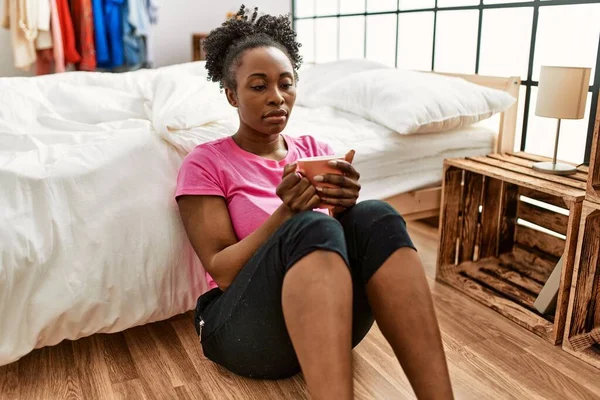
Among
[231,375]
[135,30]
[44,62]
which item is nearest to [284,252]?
[231,375]

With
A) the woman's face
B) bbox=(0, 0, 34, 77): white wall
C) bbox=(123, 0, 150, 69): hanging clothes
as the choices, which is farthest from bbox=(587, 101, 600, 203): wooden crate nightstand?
bbox=(0, 0, 34, 77): white wall

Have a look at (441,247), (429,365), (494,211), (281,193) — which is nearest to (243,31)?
(281,193)

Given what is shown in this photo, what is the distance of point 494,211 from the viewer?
2.03 meters

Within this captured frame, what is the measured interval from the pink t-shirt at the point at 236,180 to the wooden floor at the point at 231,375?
41 cm

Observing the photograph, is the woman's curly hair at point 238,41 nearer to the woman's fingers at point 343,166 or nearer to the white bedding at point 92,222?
the white bedding at point 92,222

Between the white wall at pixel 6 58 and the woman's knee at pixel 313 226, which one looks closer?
the woman's knee at pixel 313 226

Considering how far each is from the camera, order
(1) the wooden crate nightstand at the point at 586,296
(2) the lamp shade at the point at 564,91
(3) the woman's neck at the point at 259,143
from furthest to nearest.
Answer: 1. (2) the lamp shade at the point at 564,91
2. (1) the wooden crate nightstand at the point at 586,296
3. (3) the woman's neck at the point at 259,143

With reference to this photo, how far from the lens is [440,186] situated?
2105 millimetres

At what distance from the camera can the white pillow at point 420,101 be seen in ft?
6.43

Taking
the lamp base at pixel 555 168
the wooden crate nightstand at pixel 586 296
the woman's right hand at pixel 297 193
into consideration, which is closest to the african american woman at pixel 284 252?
the woman's right hand at pixel 297 193

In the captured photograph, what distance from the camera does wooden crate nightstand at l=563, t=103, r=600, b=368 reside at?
140cm

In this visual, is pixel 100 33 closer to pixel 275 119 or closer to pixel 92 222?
pixel 92 222

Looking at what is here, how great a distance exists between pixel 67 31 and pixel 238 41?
104 inches

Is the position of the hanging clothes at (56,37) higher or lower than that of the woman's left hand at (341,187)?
higher
